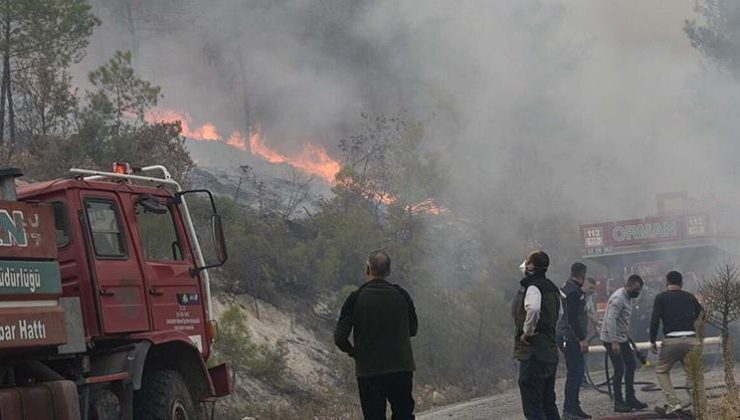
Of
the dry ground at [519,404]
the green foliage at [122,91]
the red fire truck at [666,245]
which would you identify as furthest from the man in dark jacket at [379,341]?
the green foliage at [122,91]

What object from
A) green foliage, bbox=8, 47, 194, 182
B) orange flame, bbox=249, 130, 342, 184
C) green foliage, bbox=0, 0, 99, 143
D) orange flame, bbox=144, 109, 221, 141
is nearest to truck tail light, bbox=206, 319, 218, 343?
green foliage, bbox=8, 47, 194, 182

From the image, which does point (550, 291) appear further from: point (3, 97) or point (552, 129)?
point (552, 129)

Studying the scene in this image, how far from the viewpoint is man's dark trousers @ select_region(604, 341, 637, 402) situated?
1201cm

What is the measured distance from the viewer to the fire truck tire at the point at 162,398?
806cm

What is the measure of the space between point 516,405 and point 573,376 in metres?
2.24

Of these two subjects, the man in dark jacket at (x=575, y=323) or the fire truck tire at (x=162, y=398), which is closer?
the fire truck tire at (x=162, y=398)

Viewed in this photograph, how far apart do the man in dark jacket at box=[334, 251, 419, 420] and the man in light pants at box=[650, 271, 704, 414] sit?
455cm

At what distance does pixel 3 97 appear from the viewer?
920 inches

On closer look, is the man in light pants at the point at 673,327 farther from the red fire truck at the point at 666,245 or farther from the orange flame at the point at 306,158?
the orange flame at the point at 306,158

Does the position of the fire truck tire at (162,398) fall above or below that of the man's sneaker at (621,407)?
above

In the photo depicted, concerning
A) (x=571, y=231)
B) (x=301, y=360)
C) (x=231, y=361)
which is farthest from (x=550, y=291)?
(x=571, y=231)

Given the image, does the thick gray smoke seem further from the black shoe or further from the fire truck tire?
the fire truck tire

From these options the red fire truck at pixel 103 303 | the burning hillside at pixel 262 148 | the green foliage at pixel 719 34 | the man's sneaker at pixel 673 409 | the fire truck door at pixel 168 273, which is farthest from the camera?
the green foliage at pixel 719 34

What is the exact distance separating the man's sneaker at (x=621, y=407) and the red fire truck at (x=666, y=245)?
293 inches
